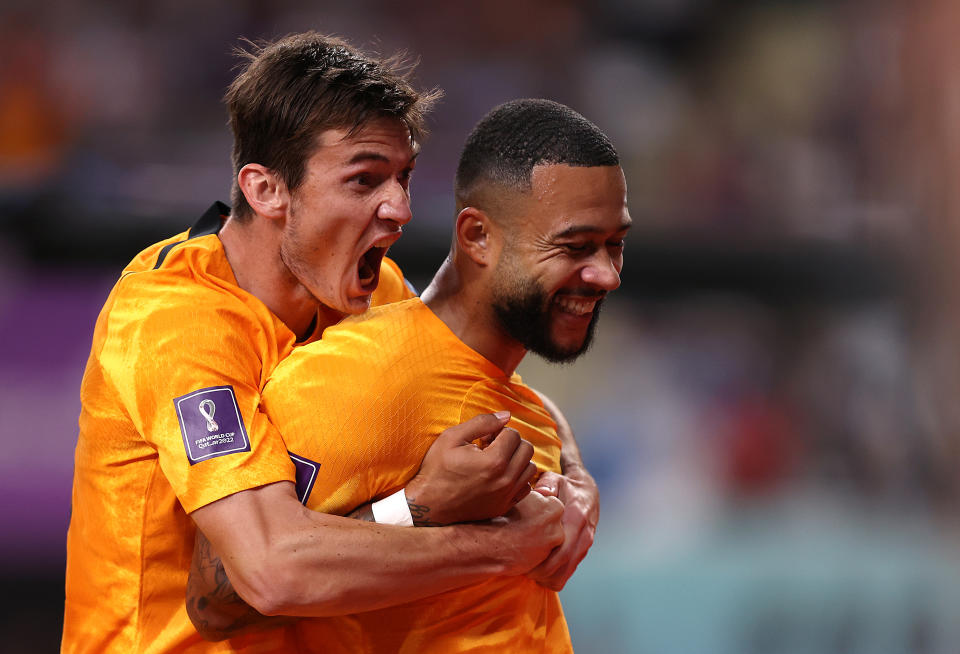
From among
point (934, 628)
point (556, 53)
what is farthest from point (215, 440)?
point (556, 53)

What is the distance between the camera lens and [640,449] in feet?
19.1

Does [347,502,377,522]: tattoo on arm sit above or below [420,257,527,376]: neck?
below

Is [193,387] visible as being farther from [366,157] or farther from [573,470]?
[573,470]

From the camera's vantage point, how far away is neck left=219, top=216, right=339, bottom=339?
88.1 inches

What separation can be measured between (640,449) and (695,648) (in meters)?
1.20

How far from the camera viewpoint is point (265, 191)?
2.23 meters

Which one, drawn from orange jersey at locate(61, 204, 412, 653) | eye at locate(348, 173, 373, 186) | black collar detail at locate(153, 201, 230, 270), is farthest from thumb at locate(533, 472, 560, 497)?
black collar detail at locate(153, 201, 230, 270)

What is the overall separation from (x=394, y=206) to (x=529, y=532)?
720 millimetres

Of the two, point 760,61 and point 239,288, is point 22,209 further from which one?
point 760,61

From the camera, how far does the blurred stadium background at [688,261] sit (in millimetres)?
5047

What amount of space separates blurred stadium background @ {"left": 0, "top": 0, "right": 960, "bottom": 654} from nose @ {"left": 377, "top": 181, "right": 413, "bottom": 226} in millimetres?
3210

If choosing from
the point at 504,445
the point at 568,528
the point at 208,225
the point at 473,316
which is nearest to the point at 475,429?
the point at 504,445

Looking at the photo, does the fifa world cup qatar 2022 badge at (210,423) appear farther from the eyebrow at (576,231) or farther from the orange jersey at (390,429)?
the eyebrow at (576,231)

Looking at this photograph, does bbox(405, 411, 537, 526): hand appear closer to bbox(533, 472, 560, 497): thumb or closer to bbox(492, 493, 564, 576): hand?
bbox(492, 493, 564, 576): hand
